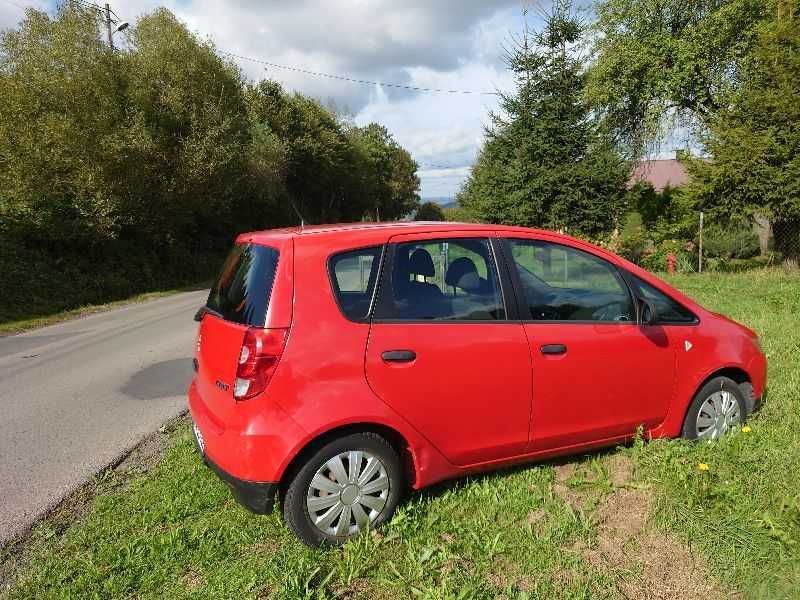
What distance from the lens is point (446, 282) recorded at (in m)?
3.38

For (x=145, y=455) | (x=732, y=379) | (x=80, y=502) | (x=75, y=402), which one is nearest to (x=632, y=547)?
(x=732, y=379)

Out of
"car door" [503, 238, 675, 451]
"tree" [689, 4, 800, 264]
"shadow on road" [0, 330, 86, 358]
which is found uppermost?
"tree" [689, 4, 800, 264]

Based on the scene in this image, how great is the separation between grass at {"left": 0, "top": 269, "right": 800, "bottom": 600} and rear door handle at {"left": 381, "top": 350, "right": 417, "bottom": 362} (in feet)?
2.99

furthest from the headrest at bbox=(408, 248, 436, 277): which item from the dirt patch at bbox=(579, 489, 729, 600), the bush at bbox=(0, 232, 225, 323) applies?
the bush at bbox=(0, 232, 225, 323)

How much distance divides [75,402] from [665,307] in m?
5.83

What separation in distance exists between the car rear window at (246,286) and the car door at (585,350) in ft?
4.75

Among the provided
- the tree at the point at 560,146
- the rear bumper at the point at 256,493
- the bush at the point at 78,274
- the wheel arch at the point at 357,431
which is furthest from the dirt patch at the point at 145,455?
the tree at the point at 560,146

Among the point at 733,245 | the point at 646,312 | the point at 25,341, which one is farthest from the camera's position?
the point at 733,245

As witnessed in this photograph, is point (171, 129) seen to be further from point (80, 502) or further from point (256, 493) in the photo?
point (256, 493)

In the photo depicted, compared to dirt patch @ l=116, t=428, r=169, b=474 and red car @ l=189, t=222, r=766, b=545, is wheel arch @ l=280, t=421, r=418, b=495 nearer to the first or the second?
red car @ l=189, t=222, r=766, b=545

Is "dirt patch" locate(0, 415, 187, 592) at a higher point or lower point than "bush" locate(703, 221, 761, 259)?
lower

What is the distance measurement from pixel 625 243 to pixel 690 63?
604cm

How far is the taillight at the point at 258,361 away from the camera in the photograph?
2.87 m

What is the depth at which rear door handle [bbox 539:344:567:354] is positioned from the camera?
134 inches
